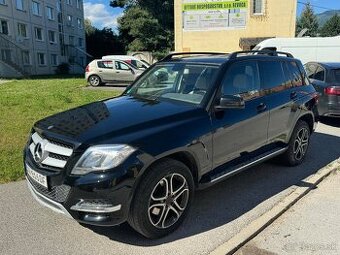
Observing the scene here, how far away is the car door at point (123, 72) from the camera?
19297mm

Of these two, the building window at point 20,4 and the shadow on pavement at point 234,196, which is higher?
the building window at point 20,4

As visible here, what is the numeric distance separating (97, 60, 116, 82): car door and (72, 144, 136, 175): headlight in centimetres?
1658

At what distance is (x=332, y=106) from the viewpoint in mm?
8883

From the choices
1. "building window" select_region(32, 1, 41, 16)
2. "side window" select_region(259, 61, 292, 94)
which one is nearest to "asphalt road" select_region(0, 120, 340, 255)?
"side window" select_region(259, 61, 292, 94)

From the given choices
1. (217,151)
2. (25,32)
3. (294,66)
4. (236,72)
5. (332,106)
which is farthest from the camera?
(25,32)

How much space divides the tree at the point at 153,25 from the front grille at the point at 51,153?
36491 millimetres

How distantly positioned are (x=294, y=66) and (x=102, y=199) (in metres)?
4.05

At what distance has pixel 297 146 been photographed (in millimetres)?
5871

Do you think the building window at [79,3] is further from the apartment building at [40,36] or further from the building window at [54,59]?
the building window at [54,59]

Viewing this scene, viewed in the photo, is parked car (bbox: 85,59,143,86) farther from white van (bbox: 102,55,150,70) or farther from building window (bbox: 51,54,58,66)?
building window (bbox: 51,54,58,66)

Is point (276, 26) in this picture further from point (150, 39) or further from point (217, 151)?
point (217, 151)

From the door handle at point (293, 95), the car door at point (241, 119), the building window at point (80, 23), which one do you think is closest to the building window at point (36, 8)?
the building window at point (80, 23)

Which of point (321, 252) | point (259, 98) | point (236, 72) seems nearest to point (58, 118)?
point (236, 72)

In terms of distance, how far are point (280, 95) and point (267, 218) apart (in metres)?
2.00
